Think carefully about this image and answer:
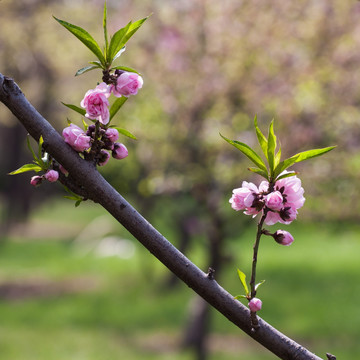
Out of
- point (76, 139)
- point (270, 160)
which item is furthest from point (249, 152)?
point (76, 139)

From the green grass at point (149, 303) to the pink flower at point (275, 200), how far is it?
7.72 m

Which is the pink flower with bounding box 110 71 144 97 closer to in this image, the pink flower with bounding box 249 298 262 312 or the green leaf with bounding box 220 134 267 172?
the green leaf with bounding box 220 134 267 172

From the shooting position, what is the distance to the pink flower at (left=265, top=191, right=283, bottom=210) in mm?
1572

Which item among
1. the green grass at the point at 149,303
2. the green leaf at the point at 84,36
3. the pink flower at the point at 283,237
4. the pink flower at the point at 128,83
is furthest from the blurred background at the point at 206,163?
the green leaf at the point at 84,36

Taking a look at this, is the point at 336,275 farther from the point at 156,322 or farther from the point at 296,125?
the point at 296,125

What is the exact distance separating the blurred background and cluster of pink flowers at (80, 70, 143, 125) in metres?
6.33

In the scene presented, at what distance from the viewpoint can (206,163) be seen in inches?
382

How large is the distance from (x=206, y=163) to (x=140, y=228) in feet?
27.3

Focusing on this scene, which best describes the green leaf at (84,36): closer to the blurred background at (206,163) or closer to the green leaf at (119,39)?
the green leaf at (119,39)

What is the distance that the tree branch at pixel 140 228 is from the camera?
1.39 m

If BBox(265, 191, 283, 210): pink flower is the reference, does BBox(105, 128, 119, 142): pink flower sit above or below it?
above

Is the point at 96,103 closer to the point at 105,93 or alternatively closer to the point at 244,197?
the point at 105,93

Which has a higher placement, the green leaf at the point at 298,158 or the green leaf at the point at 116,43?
the green leaf at the point at 116,43

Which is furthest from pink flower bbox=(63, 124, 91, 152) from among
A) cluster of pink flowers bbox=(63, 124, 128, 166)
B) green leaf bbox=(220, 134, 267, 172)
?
green leaf bbox=(220, 134, 267, 172)
